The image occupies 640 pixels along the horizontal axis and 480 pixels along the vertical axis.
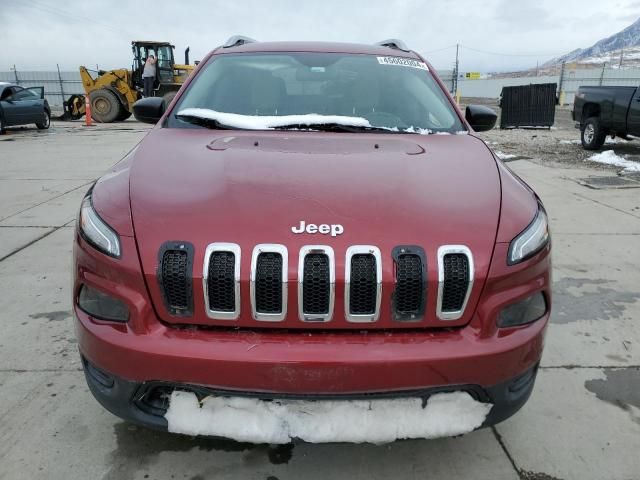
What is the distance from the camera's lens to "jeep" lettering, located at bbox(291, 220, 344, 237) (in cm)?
180

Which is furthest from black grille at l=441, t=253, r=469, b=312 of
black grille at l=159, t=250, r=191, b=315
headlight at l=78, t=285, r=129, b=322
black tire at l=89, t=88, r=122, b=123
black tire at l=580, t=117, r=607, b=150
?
black tire at l=89, t=88, r=122, b=123

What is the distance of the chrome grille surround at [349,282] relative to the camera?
1722mm

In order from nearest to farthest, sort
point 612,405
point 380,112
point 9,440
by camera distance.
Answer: point 9,440 < point 612,405 < point 380,112

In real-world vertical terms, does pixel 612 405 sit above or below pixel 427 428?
below

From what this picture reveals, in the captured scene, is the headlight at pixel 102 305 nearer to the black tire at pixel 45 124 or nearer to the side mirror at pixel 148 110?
the side mirror at pixel 148 110

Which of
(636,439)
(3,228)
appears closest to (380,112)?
(636,439)

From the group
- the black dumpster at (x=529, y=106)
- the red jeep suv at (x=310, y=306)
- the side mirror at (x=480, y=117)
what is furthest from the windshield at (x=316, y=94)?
the black dumpster at (x=529, y=106)

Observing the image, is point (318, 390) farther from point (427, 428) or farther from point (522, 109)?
point (522, 109)

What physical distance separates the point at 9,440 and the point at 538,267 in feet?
7.38

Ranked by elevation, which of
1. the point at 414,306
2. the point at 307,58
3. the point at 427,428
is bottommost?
the point at 427,428

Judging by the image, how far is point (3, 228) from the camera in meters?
5.34

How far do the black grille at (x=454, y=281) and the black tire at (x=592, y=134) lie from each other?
34.9 ft

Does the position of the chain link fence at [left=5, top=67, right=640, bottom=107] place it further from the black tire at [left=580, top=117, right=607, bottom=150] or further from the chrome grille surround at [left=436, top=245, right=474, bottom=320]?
the chrome grille surround at [left=436, top=245, right=474, bottom=320]

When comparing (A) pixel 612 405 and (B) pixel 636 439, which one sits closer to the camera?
(B) pixel 636 439
